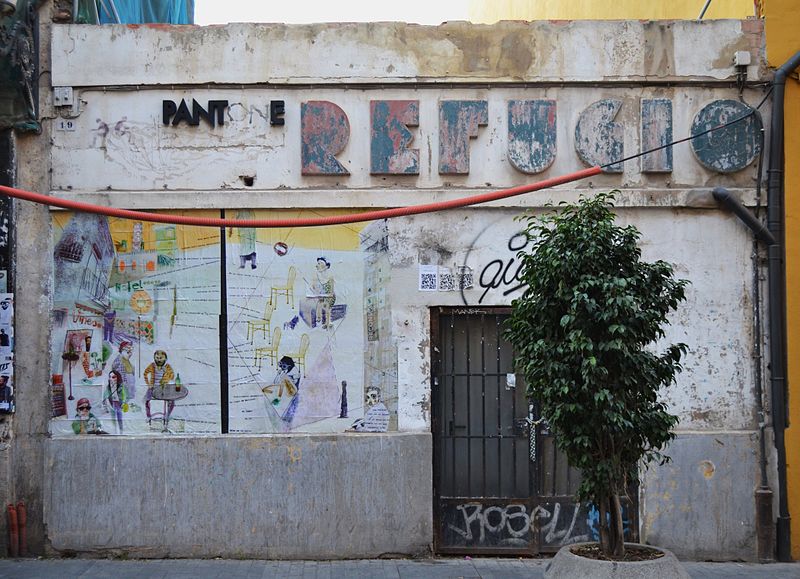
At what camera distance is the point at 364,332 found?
9109 millimetres

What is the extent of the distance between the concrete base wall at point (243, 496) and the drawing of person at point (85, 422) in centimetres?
11

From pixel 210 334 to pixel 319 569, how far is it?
245 cm

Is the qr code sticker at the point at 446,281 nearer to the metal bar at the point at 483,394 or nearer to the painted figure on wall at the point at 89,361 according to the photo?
the metal bar at the point at 483,394

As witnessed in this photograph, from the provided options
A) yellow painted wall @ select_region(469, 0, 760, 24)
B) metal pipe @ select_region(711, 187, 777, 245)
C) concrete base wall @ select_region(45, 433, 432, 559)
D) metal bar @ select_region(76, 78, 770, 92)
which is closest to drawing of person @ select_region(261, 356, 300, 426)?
concrete base wall @ select_region(45, 433, 432, 559)

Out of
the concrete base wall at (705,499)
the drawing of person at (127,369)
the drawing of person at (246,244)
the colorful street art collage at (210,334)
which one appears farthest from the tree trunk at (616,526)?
the drawing of person at (127,369)

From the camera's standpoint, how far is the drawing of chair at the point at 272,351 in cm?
904

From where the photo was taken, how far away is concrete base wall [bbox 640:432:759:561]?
353 inches

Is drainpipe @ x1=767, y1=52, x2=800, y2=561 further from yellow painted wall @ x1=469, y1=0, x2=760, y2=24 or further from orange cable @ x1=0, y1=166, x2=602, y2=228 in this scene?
orange cable @ x1=0, y1=166, x2=602, y2=228

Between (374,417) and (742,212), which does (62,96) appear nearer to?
(374,417)

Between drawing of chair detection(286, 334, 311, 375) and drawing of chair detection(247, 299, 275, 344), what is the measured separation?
318mm

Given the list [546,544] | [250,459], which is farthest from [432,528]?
[250,459]

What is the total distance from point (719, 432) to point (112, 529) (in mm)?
5906

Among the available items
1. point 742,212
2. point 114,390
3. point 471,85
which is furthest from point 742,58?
point 114,390

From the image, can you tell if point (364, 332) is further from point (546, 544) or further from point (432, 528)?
point (546, 544)
